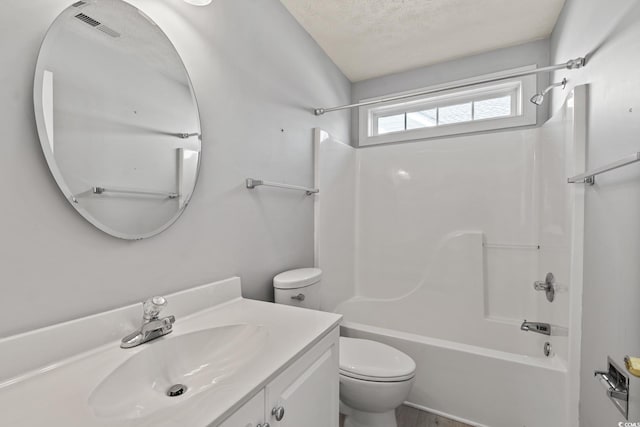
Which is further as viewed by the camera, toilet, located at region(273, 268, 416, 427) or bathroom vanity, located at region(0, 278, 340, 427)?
toilet, located at region(273, 268, 416, 427)

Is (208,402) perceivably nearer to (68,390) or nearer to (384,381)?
(68,390)

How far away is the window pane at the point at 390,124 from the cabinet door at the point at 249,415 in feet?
8.02

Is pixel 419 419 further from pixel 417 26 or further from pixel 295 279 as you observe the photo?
pixel 417 26

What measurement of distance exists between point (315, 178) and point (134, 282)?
4.30 feet

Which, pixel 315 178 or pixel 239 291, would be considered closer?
pixel 239 291

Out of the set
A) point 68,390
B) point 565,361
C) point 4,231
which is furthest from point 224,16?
point 565,361

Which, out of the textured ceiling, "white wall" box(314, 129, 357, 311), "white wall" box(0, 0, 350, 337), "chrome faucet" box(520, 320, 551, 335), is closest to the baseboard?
"chrome faucet" box(520, 320, 551, 335)

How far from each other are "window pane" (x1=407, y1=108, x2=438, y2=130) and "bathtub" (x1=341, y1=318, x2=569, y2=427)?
5.85ft

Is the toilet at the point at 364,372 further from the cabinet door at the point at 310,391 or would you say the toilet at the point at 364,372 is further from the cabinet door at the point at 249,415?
the cabinet door at the point at 249,415

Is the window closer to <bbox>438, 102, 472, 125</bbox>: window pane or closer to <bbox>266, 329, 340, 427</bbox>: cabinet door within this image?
<bbox>438, 102, 472, 125</bbox>: window pane

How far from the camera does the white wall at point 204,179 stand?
0.70 metres

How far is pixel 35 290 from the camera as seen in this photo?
727mm

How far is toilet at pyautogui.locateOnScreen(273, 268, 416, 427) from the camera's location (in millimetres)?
1361

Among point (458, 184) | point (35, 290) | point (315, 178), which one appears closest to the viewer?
point (35, 290)
